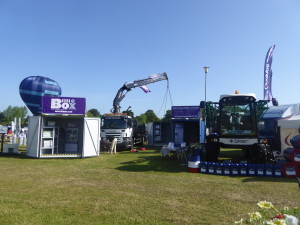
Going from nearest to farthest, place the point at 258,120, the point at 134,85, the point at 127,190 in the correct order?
the point at 127,190, the point at 258,120, the point at 134,85

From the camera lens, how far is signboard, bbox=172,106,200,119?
16.3 meters

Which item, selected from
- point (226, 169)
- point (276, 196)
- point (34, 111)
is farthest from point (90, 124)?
point (34, 111)

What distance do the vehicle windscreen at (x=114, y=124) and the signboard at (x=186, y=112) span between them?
3.81m

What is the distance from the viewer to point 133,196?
544 cm

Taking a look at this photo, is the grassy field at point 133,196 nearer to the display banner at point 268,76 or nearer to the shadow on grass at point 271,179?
Answer: the shadow on grass at point 271,179

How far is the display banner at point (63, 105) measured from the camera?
12227mm

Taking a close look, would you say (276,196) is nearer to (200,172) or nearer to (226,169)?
(226,169)

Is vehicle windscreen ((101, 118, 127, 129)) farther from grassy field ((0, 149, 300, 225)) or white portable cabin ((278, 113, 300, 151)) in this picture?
white portable cabin ((278, 113, 300, 151))

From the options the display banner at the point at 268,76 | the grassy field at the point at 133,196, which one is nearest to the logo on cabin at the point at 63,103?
the grassy field at the point at 133,196

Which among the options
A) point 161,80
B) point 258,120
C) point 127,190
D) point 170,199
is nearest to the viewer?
point 170,199

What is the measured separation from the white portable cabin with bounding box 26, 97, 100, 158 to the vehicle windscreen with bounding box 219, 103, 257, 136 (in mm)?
7335

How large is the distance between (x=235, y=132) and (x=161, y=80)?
51.3ft

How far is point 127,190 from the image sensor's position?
597 centimetres

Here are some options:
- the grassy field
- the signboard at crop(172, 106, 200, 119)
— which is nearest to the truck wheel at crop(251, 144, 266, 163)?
the grassy field
